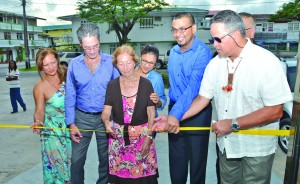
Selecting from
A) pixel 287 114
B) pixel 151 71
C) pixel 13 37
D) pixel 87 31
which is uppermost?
pixel 13 37

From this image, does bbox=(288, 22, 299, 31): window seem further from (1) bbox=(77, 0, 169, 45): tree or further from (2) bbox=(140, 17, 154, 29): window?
(1) bbox=(77, 0, 169, 45): tree

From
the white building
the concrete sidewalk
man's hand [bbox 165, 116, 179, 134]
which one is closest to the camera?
man's hand [bbox 165, 116, 179, 134]

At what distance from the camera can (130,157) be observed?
10.2 ft

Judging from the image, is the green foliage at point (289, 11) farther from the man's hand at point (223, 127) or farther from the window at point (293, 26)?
the man's hand at point (223, 127)

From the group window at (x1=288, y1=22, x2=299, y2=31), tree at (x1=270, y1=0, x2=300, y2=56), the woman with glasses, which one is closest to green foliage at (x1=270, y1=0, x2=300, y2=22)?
tree at (x1=270, y1=0, x2=300, y2=56)

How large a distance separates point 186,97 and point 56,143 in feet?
5.44

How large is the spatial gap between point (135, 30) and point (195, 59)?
3204cm

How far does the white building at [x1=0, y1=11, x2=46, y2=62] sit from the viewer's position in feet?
186

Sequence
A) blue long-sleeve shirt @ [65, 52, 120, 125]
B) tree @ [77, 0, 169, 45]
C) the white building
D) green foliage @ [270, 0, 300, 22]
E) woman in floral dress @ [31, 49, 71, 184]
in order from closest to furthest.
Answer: blue long-sleeve shirt @ [65, 52, 120, 125] < woman in floral dress @ [31, 49, 71, 184] < tree @ [77, 0, 169, 45] < green foliage @ [270, 0, 300, 22] < the white building

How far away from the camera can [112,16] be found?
959 inches

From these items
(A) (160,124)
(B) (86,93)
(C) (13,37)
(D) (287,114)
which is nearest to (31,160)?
(B) (86,93)

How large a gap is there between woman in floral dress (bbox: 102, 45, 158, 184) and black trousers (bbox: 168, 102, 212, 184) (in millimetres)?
305

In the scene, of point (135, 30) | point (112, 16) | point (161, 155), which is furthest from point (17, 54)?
point (161, 155)

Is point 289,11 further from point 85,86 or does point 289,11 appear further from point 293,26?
point 85,86
